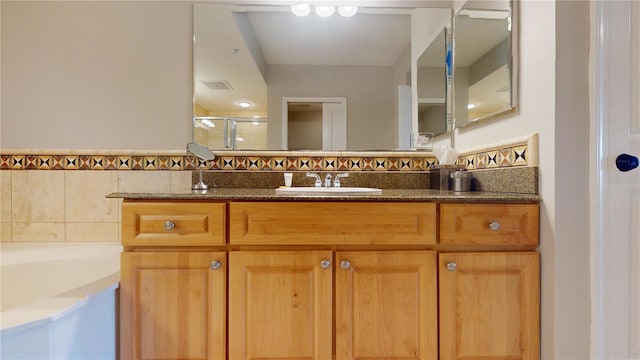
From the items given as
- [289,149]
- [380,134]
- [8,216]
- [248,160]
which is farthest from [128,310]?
[380,134]

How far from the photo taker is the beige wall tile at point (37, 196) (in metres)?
1.72

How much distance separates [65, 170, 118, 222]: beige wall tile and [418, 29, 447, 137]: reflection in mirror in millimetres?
1716

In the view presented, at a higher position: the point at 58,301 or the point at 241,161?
the point at 241,161

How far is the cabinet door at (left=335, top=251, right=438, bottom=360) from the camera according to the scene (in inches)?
46.3

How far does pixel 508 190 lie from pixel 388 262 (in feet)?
1.99

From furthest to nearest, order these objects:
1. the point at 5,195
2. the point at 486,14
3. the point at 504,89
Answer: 1. the point at 5,195
2. the point at 486,14
3. the point at 504,89

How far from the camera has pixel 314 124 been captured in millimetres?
1820

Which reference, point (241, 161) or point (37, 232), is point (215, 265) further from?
point (37, 232)

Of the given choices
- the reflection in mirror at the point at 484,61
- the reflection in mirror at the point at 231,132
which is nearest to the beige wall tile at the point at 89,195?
the reflection in mirror at the point at 231,132

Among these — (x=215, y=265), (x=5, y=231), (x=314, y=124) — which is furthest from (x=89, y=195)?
(x=314, y=124)

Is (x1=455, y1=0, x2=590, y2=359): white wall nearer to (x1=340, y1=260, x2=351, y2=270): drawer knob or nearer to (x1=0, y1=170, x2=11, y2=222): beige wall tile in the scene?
(x1=340, y1=260, x2=351, y2=270): drawer knob

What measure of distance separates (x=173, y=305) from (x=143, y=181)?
85cm

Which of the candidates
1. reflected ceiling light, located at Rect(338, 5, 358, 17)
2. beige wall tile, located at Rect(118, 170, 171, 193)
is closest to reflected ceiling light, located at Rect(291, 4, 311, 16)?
reflected ceiling light, located at Rect(338, 5, 358, 17)

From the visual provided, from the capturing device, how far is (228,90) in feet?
5.88
